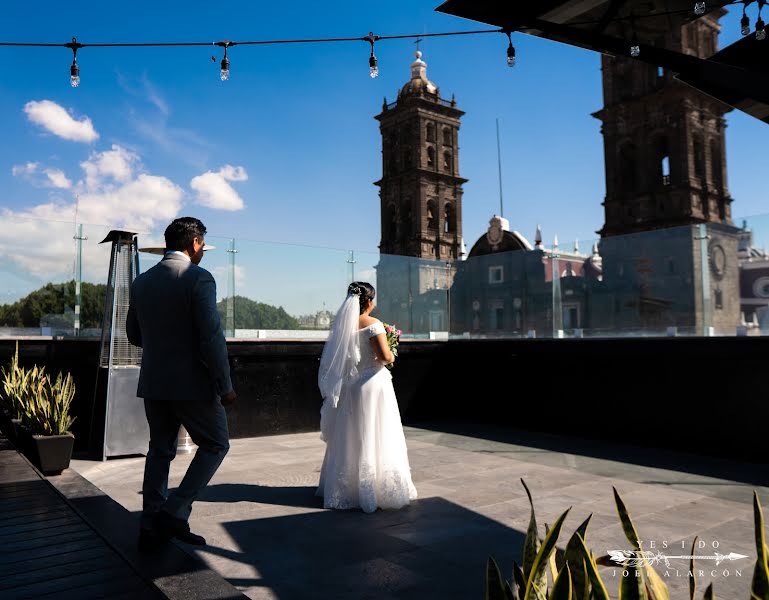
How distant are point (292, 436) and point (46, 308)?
12.7 ft

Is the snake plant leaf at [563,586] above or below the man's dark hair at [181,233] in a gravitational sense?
below

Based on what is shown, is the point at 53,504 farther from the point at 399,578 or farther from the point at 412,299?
the point at 412,299

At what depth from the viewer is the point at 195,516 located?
5016 millimetres

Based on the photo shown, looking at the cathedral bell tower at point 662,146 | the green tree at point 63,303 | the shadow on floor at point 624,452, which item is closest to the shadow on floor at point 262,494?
the shadow on floor at point 624,452

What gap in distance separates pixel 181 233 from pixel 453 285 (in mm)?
9002

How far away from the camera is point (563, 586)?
4.97 feet

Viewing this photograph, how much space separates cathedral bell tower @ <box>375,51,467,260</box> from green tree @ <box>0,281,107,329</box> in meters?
48.6

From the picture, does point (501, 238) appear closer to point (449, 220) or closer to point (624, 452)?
point (449, 220)

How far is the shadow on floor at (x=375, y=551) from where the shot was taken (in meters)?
3.55

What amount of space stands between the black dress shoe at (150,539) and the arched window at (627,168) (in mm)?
50342

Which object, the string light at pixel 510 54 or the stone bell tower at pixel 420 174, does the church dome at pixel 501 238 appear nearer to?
the stone bell tower at pixel 420 174

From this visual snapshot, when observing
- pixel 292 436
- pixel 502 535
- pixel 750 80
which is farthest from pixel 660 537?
pixel 292 436

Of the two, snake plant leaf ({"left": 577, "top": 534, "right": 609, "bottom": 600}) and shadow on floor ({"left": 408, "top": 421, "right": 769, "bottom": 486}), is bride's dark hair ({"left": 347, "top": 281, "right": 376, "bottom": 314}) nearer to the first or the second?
shadow on floor ({"left": 408, "top": 421, "right": 769, "bottom": 486})

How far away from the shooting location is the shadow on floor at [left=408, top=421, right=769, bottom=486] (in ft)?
22.7
